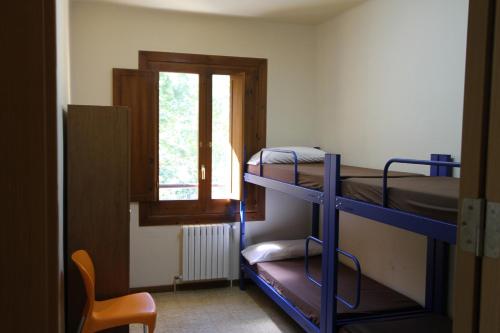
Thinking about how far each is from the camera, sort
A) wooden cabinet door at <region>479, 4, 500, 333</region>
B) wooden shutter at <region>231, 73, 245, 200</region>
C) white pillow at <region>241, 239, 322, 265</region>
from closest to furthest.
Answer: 1. wooden cabinet door at <region>479, 4, 500, 333</region>
2. white pillow at <region>241, 239, 322, 265</region>
3. wooden shutter at <region>231, 73, 245, 200</region>

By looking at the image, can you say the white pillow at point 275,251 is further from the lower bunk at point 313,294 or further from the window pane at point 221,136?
the window pane at point 221,136

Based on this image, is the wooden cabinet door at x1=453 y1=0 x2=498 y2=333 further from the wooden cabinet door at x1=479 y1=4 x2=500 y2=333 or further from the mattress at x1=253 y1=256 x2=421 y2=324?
the mattress at x1=253 y1=256 x2=421 y2=324

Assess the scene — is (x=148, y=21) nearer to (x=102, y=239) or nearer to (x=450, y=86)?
(x=102, y=239)

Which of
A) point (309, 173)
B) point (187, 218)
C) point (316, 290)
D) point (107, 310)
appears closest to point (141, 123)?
point (187, 218)

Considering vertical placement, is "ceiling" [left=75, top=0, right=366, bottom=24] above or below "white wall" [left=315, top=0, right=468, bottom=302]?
above

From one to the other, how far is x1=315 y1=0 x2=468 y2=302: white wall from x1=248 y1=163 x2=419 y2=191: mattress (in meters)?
0.33

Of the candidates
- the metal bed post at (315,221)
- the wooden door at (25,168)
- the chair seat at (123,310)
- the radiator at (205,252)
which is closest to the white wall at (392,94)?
the metal bed post at (315,221)

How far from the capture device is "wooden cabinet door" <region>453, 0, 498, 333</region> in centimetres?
87

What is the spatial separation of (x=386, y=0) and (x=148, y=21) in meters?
2.26

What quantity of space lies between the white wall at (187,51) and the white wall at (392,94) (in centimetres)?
33

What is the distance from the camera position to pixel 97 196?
9.55 ft

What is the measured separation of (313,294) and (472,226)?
261 centimetres

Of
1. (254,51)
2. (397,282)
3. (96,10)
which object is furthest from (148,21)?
(397,282)

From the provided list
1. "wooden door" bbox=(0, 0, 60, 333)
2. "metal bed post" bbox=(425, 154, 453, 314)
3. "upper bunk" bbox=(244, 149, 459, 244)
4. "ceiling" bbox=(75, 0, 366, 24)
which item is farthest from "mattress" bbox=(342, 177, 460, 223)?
"ceiling" bbox=(75, 0, 366, 24)
